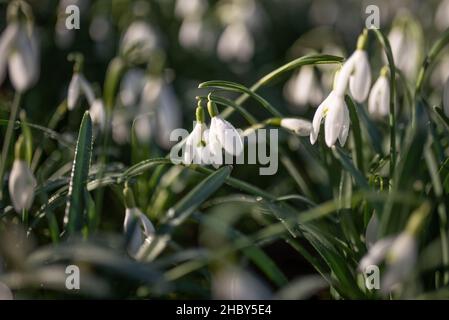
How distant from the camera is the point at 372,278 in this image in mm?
1669

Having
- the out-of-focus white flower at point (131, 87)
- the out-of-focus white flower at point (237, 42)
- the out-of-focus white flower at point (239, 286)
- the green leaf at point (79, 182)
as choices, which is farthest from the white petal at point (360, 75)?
the out-of-focus white flower at point (237, 42)

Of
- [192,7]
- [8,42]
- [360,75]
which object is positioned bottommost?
[360,75]

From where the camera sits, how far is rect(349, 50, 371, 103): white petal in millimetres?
1642

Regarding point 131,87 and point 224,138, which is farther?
point 131,87

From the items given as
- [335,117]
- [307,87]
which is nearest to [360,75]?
[335,117]

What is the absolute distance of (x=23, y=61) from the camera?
5.36 ft

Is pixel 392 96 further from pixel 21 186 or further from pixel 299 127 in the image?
pixel 21 186

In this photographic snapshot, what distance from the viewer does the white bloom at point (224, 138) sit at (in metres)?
1.66

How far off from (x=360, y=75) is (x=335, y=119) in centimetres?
13

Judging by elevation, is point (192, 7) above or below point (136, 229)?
above

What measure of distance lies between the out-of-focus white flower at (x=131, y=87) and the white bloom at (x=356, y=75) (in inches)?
50.8

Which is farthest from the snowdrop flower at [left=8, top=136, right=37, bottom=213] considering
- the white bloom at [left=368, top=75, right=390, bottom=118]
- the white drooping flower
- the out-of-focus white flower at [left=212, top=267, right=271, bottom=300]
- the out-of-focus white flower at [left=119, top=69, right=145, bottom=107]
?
the out-of-focus white flower at [left=119, top=69, right=145, bottom=107]
